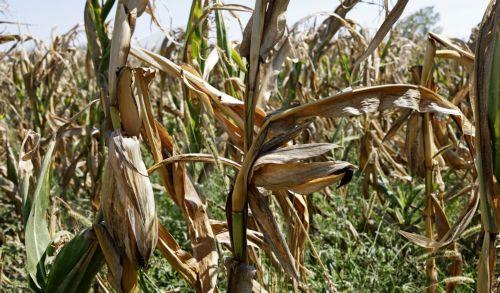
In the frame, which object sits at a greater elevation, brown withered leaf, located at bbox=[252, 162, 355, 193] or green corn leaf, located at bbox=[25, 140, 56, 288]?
brown withered leaf, located at bbox=[252, 162, 355, 193]

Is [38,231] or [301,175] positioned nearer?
[301,175]

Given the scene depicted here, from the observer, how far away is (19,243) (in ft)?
7.00

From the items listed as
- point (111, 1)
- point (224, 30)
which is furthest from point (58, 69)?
point (111, 1)

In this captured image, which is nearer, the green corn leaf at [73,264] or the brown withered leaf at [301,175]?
the brown withered leaf at [301,175]

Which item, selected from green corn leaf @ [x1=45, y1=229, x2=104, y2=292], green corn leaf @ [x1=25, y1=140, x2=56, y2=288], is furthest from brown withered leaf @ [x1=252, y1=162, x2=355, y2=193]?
green corn leaf @ [x1=25, y1=140, x2=56, y2=288]

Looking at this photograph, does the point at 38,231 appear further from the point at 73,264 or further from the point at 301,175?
the point at 301,175

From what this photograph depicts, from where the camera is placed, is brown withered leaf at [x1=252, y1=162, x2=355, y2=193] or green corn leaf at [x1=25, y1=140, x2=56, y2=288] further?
green corn leaf at [x1=25, y1=140, x2=56, y2=288]

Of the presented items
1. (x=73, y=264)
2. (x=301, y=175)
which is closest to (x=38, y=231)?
(x=73, y=264)

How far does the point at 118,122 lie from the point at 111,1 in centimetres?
32

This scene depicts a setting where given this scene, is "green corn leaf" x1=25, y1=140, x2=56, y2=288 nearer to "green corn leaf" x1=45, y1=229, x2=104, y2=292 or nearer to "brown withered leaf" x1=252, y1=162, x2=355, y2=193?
"green corn leaf" x1=45, y1=229, x2=104, y2=292

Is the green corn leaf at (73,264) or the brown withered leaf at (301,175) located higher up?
the brown withered leaf at (301,175)

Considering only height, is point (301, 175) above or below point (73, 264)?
above

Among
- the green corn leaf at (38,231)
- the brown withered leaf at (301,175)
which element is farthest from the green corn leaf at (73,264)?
the brown withered leaf at (301,175)

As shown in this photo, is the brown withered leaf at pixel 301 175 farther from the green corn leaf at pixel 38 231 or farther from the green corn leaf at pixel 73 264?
the green corn leaf at pixel 38 231
